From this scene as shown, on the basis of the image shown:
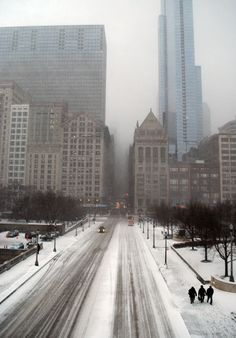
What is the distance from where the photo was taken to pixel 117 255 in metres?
48.2

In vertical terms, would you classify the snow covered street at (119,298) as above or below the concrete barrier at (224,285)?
below

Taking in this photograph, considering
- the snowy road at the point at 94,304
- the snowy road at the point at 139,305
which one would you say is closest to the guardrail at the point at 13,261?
the snowy road at the point at 94,304

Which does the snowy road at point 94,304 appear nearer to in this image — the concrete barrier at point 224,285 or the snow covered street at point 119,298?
the snow covered street at point 119,298

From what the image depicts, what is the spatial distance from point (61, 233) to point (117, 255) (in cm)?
2814

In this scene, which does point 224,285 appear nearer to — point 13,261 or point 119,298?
point 119,298

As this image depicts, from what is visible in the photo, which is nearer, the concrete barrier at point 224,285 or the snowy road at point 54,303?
the snowy road at point 54,303

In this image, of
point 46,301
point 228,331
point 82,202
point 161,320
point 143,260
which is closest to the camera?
point 228,331

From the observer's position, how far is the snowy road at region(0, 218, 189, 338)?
20469 mm

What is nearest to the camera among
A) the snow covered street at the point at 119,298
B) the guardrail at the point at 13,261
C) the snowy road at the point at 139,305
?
the snowy road at the point at 139,305

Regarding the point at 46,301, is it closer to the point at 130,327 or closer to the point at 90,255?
the point at 130,327

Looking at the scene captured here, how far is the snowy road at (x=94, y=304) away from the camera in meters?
20.5

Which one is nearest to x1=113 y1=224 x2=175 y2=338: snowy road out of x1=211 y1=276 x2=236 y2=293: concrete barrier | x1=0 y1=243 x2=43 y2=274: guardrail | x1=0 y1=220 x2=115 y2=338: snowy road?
x1=0 y1=220 x2=115 y2=338: snowy road

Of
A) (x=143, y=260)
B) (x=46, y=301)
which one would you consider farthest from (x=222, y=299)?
(x=143, y=260)

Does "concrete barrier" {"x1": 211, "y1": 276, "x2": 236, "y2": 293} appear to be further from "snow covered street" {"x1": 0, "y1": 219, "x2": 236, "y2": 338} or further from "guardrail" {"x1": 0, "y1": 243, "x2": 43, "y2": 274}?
"guardrail" {"x1": 0, "y1": 243, "x2": 43, "y2": 274}
